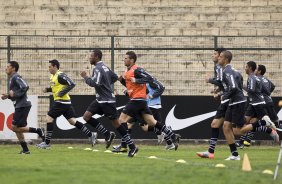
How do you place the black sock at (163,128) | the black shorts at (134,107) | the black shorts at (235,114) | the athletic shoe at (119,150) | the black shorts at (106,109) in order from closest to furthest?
1. the black shorts at (235,114)
2. the black shorts at (134,107)
3. the athletic shoe at (119,150)
4. the black shorts at (106,109)
5. the black sock at (163,128)

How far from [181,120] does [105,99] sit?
6.44 meters

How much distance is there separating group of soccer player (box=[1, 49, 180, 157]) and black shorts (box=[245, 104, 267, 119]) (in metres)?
2.39

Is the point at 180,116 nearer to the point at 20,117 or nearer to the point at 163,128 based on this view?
the point at 163,128

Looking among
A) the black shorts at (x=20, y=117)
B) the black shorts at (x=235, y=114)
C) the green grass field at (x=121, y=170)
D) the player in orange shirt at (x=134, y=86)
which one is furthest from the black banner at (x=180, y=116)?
the black shorts at (x=235, y=114)

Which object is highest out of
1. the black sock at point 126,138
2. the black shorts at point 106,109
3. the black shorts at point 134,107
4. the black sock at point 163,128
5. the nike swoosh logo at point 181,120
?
the black shorts at point 134,107

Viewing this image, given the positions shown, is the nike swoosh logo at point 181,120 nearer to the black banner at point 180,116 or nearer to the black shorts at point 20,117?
the black banner at point 180,116

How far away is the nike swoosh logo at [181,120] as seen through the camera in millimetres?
27219

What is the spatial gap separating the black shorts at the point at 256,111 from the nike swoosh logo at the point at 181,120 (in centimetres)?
303

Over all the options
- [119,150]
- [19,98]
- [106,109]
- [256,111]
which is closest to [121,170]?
[119,150]

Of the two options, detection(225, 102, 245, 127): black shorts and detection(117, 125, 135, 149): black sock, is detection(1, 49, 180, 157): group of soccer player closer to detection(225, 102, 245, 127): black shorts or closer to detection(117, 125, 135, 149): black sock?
detection(117, 125, 135, 149): black sock

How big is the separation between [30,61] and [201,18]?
6918 millimetres

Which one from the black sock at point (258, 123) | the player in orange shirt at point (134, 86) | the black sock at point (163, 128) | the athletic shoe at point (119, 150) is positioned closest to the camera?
the player in orange shirt at point (134, 86)

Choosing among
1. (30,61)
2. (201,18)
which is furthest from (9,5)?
(201,18)

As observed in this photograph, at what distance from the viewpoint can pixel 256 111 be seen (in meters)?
24.1
